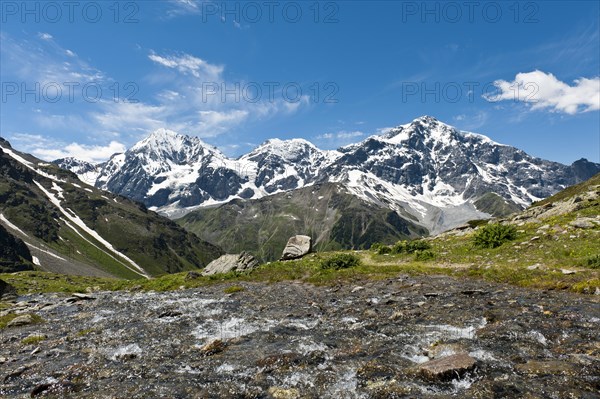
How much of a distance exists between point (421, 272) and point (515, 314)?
1478cm

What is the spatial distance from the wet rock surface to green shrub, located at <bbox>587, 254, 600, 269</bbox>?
20.0 feet

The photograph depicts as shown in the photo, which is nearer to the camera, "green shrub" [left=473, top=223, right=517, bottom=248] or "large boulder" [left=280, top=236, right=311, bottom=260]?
"green shrub" [left=473, top=223, right=517, bottom=248]

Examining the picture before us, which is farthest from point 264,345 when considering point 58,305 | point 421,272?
point 58,305

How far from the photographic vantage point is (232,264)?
5262 centimetres

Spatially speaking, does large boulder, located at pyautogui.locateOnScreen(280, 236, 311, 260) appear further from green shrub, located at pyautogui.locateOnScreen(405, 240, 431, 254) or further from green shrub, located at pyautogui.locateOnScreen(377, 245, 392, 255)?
green shrub, located at pyautogui.locateOnScreen(405, 240, 431, 254)

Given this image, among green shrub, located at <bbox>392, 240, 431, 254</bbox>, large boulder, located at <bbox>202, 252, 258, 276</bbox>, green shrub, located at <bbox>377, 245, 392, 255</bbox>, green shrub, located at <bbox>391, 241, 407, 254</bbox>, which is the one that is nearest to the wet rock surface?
green shrub, located at <bbox>392, 240, 431, 254</bbox>

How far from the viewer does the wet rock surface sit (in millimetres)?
11133

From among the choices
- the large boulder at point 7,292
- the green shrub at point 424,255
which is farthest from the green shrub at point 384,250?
the large boulder at point 7,292

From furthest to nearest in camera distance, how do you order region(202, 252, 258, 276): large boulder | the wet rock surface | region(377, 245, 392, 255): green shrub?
region(202, 252, 258, 276): large boulder
region(377, 245, 392, 255): green shrub
the wet rock surface

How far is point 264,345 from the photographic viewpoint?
1591 centimetres

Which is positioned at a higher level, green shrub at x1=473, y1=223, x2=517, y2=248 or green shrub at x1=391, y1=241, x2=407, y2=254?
green shrub at x1=473, y1=223, x2=517, y2=248

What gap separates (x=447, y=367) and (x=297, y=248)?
49282mm

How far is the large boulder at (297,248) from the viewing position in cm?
5903

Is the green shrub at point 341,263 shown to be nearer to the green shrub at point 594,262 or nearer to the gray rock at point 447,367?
the green shrub at point 594,262
